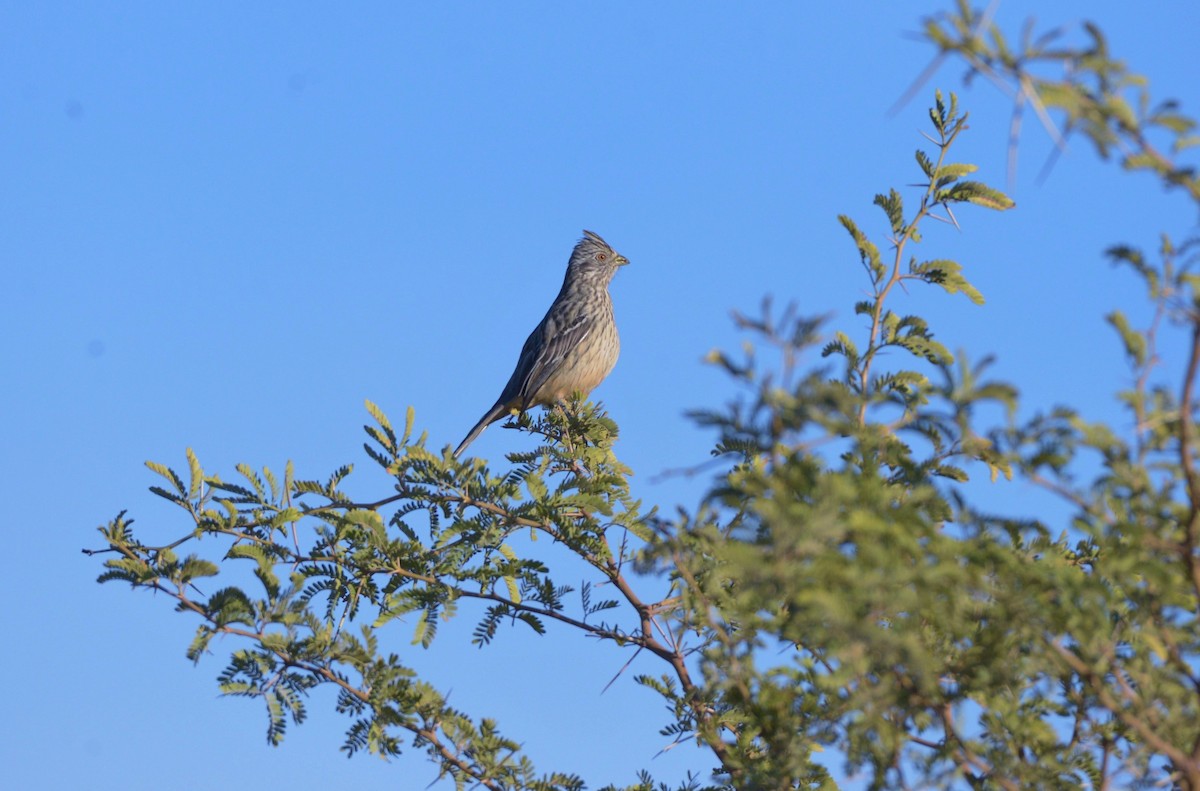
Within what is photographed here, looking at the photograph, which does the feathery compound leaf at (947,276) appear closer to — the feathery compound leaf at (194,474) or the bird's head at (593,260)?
the feathery compound leaf at (194,474)


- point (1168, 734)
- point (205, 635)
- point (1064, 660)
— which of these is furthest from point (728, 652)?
point (205, 635)

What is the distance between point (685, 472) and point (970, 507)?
3.05ft

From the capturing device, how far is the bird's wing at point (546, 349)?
10641 millimetres

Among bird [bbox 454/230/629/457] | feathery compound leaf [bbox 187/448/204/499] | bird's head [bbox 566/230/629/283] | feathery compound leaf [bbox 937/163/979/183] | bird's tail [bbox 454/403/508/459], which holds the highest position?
bird's head [bbox 566/230/629/283]

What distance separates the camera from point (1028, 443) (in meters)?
3.21

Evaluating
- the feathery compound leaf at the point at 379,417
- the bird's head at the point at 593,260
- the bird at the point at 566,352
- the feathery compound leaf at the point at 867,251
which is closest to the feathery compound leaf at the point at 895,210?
the feathery compound leaf at the point at 867,251

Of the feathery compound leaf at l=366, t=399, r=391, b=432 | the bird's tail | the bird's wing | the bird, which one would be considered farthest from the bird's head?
the feathery compound leaf at l=366, t=399, r=391, b=432

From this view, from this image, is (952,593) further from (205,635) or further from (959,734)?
(205,635)

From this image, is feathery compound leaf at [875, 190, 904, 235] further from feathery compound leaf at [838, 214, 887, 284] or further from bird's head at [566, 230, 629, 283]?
bird's head at [566, 230, 629, 283]

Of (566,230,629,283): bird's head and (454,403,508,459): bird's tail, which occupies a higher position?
(566,230,629,283): bird's head

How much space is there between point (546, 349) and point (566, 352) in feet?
0.60

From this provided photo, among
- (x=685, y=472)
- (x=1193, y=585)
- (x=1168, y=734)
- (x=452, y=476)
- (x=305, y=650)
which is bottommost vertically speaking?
(x=1168, y=734)

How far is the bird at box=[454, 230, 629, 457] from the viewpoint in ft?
34.9

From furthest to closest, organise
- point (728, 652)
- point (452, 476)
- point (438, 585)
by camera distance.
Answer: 1. point (452, 476)
2. point (438, 585)
3. point (728, 652)
